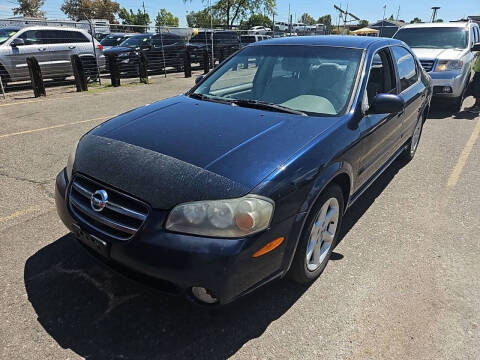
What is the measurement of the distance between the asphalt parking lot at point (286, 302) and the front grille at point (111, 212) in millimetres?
374

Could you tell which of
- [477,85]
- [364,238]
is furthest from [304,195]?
[477,85]

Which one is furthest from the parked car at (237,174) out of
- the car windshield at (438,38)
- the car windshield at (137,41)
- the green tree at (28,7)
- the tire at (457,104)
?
the green tree at (28,7)

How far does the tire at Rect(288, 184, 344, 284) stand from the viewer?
2.38m

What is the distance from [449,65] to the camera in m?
7.88

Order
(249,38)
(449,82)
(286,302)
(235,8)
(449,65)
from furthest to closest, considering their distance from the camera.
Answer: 1. (235,8)
2. (249,38)
3. (449,65)
4. (449,82)
5. (286,302)

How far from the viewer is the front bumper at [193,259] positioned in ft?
6.14


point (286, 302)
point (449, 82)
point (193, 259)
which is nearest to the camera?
point (193, 259)

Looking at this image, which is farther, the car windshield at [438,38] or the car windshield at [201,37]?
the car windshield at [201,37]

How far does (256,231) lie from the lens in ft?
6.40

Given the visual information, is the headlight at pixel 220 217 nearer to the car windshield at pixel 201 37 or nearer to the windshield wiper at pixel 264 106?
the windshield wiper at pixel 264 106

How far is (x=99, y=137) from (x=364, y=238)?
7.90 feet

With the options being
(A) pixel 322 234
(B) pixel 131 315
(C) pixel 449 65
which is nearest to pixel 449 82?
(C) pixel 449 65

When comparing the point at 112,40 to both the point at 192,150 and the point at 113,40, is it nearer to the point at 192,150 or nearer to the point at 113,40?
the point at 113,40

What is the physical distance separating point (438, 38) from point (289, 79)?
7810 mm
